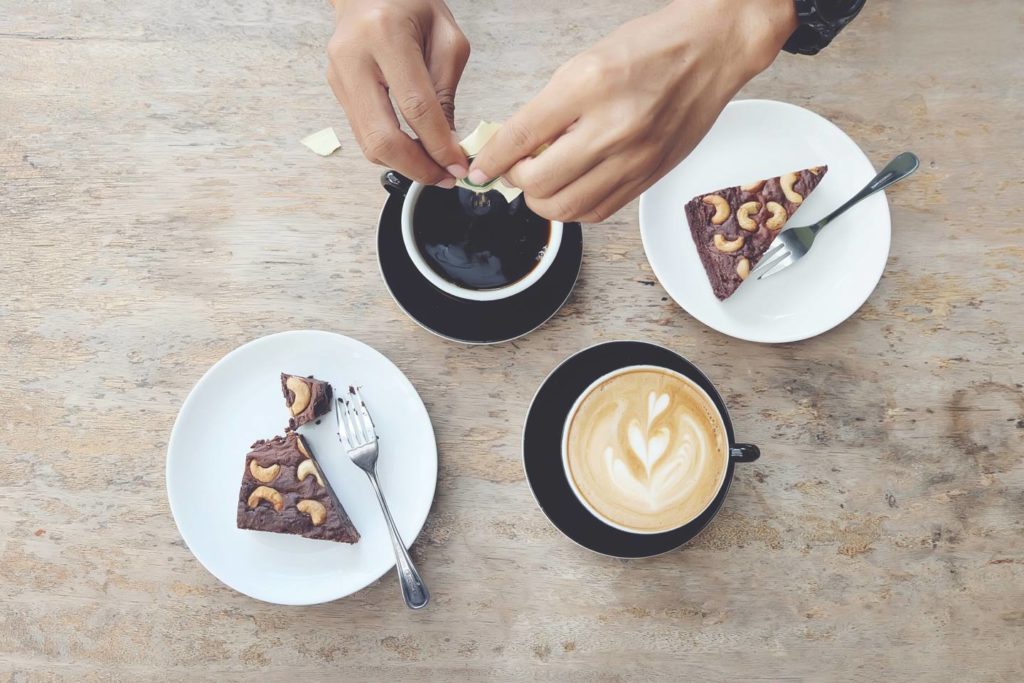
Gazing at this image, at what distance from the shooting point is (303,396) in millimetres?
1455

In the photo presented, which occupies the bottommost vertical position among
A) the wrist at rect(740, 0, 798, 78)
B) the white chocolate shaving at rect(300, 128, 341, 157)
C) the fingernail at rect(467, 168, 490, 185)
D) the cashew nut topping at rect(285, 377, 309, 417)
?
the cashew nut topping at rect(285, 377, 309, 417)

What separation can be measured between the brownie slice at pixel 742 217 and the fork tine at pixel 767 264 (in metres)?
0.01

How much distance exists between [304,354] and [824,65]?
136 cm

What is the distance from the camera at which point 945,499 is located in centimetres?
154

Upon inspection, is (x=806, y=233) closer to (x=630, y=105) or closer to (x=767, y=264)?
(x=767, y=264)

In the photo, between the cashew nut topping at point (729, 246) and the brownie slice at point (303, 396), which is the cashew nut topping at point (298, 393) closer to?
the brownie slice at point (303, 396)

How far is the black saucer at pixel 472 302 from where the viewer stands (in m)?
1.49

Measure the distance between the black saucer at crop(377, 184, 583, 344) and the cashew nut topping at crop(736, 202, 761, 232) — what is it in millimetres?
Answer: 353

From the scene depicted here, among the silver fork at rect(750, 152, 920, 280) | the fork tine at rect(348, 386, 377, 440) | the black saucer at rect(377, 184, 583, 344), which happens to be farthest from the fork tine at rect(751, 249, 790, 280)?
the fork tine at rect(348, 386, 377, 440)

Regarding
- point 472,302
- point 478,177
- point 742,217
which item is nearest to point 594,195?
point 478,177

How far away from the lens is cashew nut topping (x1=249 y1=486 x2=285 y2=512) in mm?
1439

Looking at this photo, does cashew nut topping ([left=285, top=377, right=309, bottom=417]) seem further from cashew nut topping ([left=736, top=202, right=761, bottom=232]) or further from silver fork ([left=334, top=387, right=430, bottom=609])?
cashew nut topping ([left=736, top=202, right=761, bottom=232])

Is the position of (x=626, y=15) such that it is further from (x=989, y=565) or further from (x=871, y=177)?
(x=989, y=565)

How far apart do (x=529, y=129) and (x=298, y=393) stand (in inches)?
28.8
